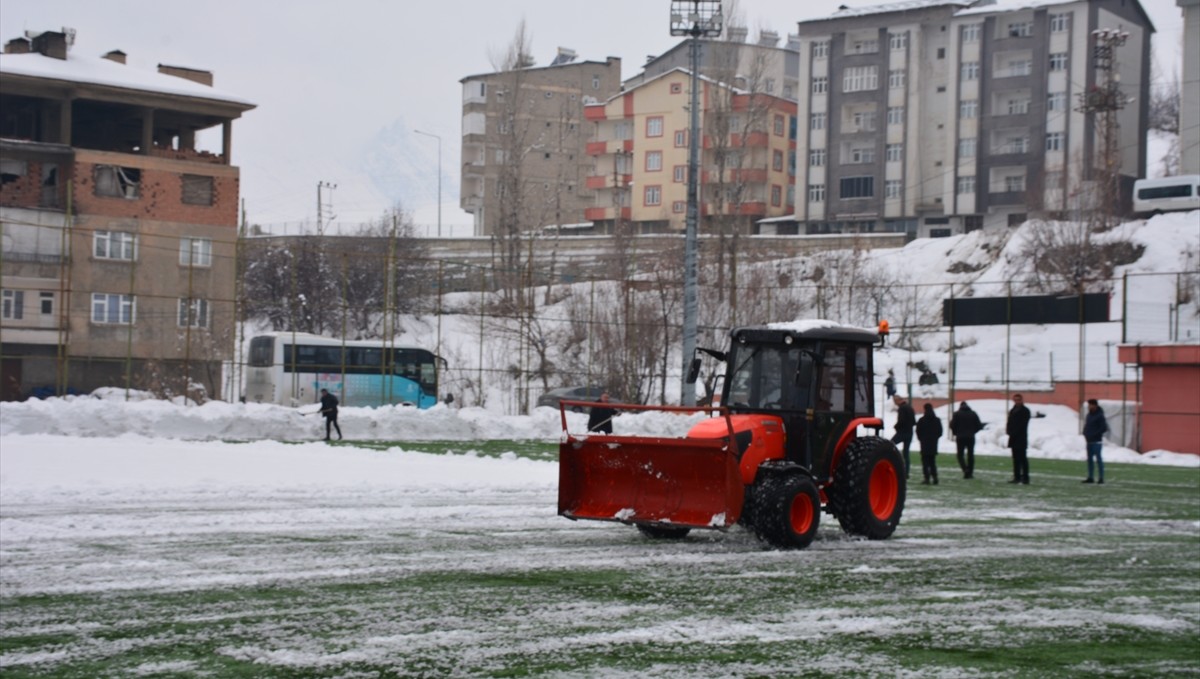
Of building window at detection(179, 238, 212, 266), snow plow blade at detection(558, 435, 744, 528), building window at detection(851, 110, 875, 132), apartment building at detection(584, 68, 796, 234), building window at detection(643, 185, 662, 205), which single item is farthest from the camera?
building window at detection(643, 185, 662, 205)

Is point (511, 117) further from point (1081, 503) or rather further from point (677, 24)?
point (1081, 503)

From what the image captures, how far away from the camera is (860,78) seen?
90.8 meters

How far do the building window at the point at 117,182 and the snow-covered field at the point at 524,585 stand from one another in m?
40.0

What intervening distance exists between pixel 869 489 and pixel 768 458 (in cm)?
138

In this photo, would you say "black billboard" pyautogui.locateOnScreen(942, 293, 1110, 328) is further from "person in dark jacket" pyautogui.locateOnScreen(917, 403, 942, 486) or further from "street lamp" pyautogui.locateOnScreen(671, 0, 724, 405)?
"person in dark jacket" pyautogui.locateOnScreen(917, 403, 942, 486)

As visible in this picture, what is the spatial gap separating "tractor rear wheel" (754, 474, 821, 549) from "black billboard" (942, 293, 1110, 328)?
32.9m

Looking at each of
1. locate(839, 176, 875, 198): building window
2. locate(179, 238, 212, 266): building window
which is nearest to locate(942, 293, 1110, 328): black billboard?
locate(179, 238, 212, 266): building window

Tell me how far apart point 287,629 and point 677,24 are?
28.9m

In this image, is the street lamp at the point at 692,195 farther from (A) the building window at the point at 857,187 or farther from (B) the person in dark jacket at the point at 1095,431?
(A) the building window at the point at 857,187

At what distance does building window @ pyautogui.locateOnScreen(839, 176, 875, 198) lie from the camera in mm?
90375

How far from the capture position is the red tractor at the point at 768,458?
46.3ft

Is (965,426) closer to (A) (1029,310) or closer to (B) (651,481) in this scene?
(B) (651,481)

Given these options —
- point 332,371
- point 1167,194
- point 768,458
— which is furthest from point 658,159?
point 768,458

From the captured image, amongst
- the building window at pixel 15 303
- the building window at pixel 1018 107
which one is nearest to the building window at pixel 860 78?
the building window at pixel 1018 107
